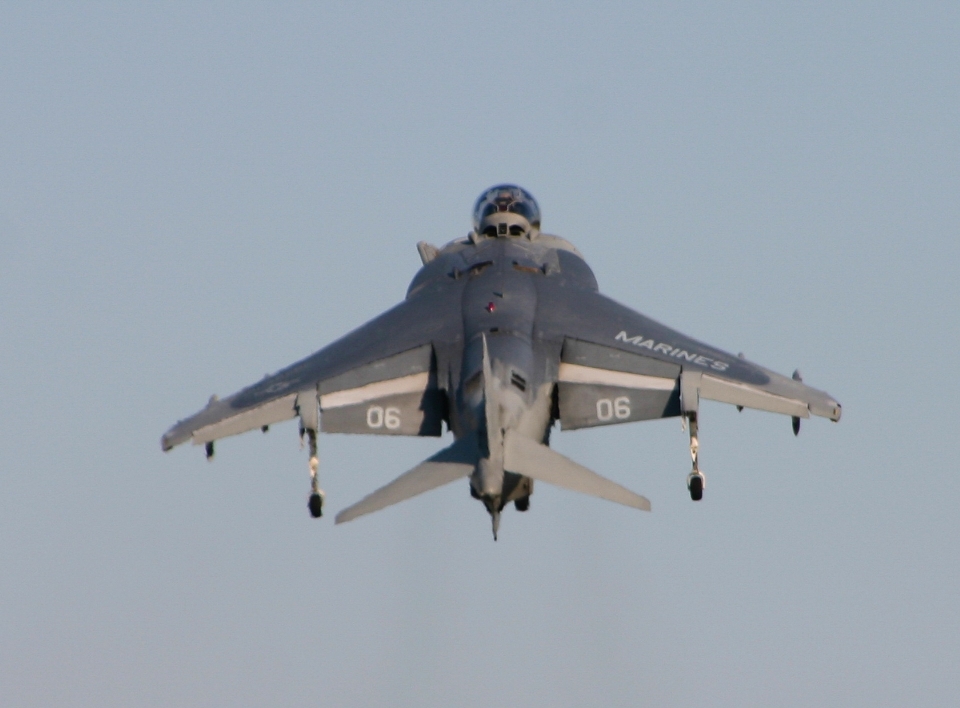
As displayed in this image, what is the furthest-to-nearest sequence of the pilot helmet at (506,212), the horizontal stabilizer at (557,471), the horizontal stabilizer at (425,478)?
1. the pilot helmet at (506,212)
2. the horizontal stabilizer at (557,471)
3. the horizontal stabilizer at (425,478)

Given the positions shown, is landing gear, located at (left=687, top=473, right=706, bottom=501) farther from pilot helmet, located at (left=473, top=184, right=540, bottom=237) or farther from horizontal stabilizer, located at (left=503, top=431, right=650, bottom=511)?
pilot helmet, located at (left=473, top=184, right=540, bottom=237)

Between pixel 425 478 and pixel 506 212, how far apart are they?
43.6 ft

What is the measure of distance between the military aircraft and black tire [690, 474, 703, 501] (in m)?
0.03

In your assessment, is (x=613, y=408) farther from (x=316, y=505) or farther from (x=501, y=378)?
(x=316, y=505)

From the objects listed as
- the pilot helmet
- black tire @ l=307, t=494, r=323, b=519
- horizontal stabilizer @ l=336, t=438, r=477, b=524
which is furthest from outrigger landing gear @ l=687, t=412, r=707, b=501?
the pilot helmet

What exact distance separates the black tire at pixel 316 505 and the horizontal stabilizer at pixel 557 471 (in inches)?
165

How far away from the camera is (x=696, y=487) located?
4838 cm

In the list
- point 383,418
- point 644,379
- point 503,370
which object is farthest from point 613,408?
point 383,418

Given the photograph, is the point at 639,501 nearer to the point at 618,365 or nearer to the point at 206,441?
the point at 618,365

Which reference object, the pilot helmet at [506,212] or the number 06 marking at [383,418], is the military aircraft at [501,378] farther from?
the pilot helmet at [506,212]

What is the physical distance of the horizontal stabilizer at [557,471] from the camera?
44.7 m

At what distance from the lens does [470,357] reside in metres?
49.2

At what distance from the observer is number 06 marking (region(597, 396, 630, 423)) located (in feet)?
165

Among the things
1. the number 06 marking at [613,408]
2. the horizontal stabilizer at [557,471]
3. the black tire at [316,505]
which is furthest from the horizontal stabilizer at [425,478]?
the number 06 marking at [613,408]
